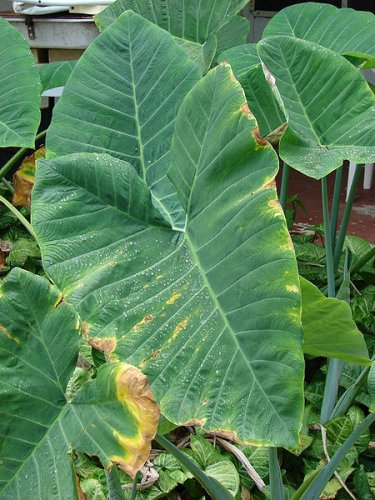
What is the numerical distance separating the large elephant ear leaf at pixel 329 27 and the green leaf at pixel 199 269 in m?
0.76

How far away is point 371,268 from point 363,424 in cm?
89

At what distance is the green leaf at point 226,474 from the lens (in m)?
1.09

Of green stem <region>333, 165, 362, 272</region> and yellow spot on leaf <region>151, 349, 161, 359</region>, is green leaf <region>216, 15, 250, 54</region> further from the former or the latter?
yellow spot on leaf <region>151, 349, 161, 359</region>

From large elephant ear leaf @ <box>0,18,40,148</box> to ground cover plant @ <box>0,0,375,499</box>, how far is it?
0.22 metres

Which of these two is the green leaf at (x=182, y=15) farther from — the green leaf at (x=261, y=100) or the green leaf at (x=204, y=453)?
the green leaf at (x=204, y=453)

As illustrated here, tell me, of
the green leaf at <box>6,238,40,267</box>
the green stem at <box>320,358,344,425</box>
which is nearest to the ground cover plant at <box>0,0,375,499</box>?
the green stem at <box>320,358,344,425</box>

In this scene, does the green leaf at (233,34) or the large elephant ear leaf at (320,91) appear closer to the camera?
the large elephant ear leaf at (320,91)

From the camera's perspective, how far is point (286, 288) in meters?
0.70

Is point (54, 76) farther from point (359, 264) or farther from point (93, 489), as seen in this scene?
point (93, 489)

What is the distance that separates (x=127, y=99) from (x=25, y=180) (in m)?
0.83

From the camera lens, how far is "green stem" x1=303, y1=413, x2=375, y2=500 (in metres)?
0.90

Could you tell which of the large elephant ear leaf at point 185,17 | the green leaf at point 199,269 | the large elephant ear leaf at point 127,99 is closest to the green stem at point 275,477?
the green leaf at point 199,269

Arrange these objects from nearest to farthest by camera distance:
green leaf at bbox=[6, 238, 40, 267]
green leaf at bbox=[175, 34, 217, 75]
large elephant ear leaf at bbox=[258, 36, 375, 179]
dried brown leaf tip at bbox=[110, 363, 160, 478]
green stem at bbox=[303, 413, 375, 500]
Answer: dried brown leaf tip at bbox=[110, 363, 160, 478] < green stem at bbox=[303, 413, 375, 500] < large elephant ear leaf at bbox=[258, 36, 375, 179] < green leaf at bbox=[175, 34, 217, 75] < green leaf at bbox=[6, 238, 40, 267]

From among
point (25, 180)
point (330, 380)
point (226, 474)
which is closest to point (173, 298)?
point (226, 474)
